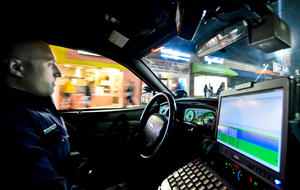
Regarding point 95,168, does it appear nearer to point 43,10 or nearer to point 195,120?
Answer: point 195,120

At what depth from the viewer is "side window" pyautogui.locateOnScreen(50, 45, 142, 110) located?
424 centimetres

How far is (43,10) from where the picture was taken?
1.48 m

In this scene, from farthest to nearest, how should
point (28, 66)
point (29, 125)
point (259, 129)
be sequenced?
point (28, 66), point (29, 125), point (259, 129)

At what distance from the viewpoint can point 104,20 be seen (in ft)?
5.47

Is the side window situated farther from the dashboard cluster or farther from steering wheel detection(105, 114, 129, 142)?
the dashboard cluster

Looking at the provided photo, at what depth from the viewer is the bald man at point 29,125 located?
669mm

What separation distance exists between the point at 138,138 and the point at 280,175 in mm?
1263

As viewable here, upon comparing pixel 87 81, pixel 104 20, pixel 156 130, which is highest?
pixel 104 20

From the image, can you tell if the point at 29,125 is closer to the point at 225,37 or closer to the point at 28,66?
the point at 28,66

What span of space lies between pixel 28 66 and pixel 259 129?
1.52m

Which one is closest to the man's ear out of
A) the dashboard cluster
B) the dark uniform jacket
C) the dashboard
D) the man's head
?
the man's head

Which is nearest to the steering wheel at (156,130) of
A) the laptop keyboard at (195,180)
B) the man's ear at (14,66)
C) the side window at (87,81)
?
the laptop keyboard at (195,180)

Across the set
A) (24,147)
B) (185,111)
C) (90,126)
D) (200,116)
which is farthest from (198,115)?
(90,126)

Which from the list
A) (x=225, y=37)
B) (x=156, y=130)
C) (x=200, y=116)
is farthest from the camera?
(x=200, y=116)
